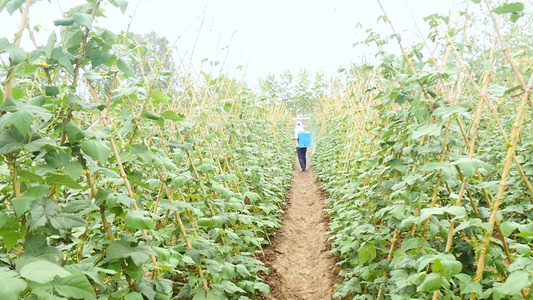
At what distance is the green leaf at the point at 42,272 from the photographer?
0.92m

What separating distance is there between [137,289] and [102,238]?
0.35 meters

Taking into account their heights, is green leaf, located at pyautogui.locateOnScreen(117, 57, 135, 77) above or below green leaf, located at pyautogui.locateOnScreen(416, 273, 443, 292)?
above

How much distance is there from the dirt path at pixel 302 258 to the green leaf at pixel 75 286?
2.35m

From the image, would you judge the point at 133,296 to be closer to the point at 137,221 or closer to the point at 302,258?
the point at 137,221

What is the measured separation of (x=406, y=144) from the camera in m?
2.52

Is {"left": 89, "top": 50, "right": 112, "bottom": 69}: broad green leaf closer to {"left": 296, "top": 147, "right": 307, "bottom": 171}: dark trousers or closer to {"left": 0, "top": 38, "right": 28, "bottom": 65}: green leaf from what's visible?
{"left": 0, "top": 38, "right": 28, "bottom": 65}: green leaf

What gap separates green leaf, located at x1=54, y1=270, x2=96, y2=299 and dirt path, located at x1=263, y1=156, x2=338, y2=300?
2.35m

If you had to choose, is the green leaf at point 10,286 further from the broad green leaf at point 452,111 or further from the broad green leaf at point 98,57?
the broad green leaf at point 452,111

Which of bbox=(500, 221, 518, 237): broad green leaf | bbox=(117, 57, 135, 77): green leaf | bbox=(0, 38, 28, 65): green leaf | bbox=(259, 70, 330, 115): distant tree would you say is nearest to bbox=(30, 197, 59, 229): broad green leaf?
bbox=(0, 38, 28, 65): green leaf

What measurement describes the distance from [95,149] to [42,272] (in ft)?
1.59

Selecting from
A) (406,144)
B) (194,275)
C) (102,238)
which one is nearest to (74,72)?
(102,238)

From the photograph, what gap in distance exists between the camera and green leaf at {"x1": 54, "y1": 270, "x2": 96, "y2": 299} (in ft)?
3.67

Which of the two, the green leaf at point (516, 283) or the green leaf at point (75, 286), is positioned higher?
the green leaf at point (75, 286)

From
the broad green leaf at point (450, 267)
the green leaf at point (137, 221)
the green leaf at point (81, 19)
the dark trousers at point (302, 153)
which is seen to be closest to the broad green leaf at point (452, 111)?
the broad green leaf at point (450, 267)
